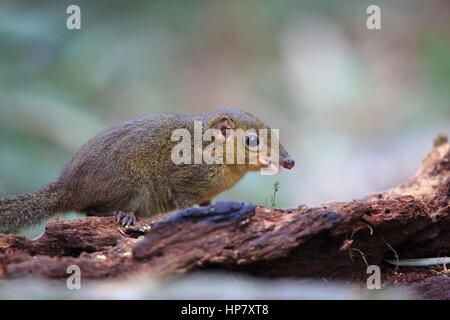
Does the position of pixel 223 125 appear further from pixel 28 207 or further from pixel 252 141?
pixel 28 207

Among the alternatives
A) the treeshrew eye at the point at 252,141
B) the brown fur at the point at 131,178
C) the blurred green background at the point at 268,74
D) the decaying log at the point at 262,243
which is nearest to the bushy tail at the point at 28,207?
the brown fur at the point at 131,178

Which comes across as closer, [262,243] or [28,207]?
[262,243]

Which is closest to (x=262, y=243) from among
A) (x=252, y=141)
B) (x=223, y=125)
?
(x=252, y=141)

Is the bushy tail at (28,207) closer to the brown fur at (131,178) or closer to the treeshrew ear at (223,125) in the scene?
the brown fur at (131,178)

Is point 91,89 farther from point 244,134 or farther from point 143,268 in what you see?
point 143,268
